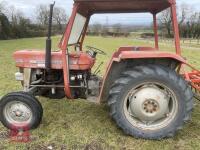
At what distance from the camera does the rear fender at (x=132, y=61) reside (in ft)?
15.2

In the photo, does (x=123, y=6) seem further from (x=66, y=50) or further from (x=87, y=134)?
(x=87, y=134)

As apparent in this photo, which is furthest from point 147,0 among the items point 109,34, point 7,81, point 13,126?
point 109,34

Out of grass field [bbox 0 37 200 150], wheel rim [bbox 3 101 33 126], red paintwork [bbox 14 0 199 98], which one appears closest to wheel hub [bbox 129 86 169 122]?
grass field [bbox 0 37 200 150]

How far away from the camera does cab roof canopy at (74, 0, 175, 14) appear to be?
16.0 ft

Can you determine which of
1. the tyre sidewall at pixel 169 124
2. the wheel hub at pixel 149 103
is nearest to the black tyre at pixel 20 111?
the tyre sidewall at pixel 169 124

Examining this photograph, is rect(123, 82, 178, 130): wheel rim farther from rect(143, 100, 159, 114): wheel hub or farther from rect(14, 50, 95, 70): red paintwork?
rect(14, 50, 95, 70): red paintwork

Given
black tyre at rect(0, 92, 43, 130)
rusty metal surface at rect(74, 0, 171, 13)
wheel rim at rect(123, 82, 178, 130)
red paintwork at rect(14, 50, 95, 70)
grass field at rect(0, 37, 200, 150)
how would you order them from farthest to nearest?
1. red paintwork at rect(14, 50, 95, 70)
2. black tyre at rect(0, 92, 43, 130)
3. rusty metal surface at rect(74, 0, 171, 13)
4. wheel rim at rect(123, 82, 178, 130)
5. grass field at rect(0, 37, 200, 150)

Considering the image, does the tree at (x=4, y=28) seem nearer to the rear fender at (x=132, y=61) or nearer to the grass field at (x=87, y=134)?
the grass field at (x=87, y=134)

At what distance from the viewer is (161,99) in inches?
187

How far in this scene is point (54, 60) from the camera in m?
5.23

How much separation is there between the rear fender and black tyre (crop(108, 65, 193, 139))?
0.51 feet

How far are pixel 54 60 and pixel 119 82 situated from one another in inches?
45.7

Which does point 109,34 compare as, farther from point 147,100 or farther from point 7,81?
point 147,100

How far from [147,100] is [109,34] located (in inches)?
1203
